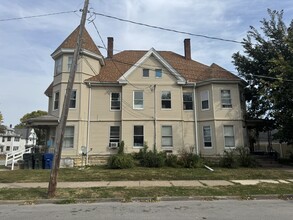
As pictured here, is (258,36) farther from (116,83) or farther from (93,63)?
(93,63)

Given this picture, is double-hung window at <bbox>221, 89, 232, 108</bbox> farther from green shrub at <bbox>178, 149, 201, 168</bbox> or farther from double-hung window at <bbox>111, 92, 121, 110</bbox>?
double-hung window at <bbox>111, 92, 121, 110</bbox>

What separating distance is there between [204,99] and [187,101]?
140 cm

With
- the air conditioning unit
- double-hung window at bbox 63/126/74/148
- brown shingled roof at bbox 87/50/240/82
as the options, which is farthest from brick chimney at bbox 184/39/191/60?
double-hung window at bbox 63/126/74/148

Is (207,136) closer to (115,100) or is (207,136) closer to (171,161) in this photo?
(171,161)

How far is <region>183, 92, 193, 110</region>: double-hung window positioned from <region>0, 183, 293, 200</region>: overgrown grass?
11.6 m

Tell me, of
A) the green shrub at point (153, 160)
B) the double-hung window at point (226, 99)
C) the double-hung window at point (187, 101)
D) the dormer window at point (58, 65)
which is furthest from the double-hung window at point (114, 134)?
the double-hung window at point (226, 99)

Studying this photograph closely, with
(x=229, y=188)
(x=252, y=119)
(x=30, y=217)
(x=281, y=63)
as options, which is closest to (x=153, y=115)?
(x=252, y=119)

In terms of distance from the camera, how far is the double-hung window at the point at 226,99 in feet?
68.3

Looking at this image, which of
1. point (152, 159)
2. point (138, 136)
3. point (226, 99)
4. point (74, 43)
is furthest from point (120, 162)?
point (74, 43)

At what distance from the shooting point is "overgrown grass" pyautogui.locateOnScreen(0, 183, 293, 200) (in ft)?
29.9

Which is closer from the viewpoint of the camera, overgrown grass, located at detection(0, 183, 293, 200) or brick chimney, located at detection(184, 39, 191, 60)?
overgrown grass, located at detection(0, 183, 293, 200)

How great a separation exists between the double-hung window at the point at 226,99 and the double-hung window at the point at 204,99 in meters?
1.18

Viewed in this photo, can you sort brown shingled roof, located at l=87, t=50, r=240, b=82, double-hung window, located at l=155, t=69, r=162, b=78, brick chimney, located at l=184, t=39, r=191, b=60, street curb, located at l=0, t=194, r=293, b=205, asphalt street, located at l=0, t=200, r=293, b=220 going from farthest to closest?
brick chimney, located at l=184, t=39, r=191, b=60 < double-hung window, located at l=155, t=69, r=162, b=78 < brown shingled roof, located at l=87, t=50, r=240, b=82 < street curb, located at l=0, t=194, r=293, b=205 < asphalt street, located at l=0, t=200, r=293, b=220

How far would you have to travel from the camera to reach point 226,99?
20906 millimetres
